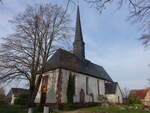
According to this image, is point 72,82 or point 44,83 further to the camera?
point 44,83

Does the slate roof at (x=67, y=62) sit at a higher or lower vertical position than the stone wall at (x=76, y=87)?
higher

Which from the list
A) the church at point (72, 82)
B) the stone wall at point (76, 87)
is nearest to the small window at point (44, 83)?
the church at point (72, 82)

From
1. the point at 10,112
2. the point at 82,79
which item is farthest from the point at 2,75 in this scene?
the point at 82,79

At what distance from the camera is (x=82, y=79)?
29.8 m

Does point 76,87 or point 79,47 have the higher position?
point 79,47

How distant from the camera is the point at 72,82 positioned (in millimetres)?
26391

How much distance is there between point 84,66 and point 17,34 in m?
15.4

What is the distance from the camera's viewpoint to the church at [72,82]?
83.5 feet

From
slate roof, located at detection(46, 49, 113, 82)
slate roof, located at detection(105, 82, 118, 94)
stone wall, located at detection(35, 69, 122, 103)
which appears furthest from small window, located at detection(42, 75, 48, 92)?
slate roof, located at detection(105, 82, 118, 94)

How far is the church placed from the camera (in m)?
25.5

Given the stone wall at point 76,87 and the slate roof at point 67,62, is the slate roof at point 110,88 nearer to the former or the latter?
the stone wall at point 76,87

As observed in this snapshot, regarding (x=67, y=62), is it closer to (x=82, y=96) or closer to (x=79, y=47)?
(x=82, y=96)

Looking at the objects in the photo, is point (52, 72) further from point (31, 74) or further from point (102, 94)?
point (102, 94)

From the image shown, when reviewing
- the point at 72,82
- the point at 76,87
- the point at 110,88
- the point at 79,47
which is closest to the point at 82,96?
the point at 76,87
